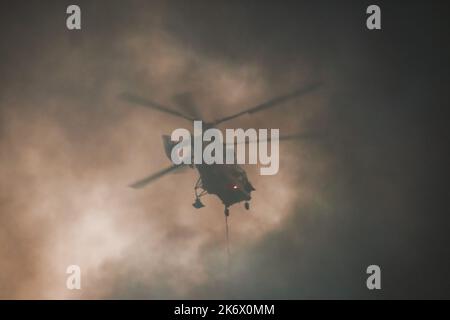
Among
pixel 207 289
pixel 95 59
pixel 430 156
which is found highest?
pixel 95 59

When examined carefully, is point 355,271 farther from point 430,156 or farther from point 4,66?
point 4,66

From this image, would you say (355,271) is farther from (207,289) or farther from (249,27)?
(249,27)

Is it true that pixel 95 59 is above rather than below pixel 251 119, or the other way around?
above

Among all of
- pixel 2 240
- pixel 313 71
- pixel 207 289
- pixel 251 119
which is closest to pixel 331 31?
pixel 313 71

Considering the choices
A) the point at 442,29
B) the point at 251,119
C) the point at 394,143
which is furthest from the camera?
the point at 251,119

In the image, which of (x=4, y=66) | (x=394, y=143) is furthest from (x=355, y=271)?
(x=4, y=66)

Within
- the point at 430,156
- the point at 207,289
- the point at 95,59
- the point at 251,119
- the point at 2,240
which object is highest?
the point at 95,59

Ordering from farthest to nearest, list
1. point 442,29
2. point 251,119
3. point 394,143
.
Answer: point 251,119 → point 394,143 → point 442,29

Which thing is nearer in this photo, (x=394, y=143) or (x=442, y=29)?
(x=442, y=29)

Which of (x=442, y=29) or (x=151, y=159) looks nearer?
(x=442, y=29)
